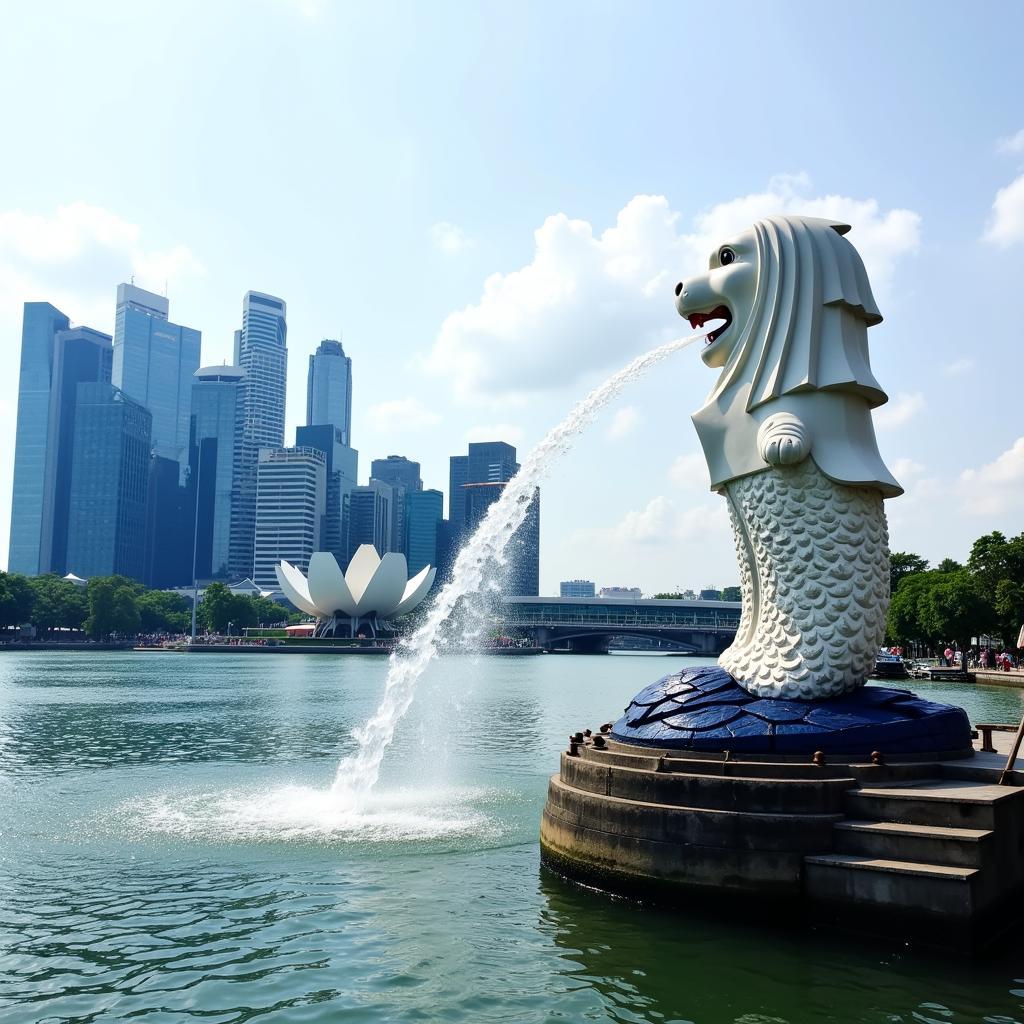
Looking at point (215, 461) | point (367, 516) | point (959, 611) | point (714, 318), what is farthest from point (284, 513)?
point (714, 318)

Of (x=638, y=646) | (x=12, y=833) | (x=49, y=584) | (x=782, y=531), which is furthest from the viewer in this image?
(x=638, y=646)

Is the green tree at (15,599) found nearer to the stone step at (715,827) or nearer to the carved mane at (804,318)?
the carved mane at (804,318)

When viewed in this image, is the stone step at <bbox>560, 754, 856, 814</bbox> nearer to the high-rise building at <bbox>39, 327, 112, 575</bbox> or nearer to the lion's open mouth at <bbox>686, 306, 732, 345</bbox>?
the lion's open mouth at <bbox>686, 306, 732, 345</bbox>

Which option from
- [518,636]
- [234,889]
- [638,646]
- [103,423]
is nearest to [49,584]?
[518,636]

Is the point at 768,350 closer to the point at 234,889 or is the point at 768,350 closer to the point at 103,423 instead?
the point at 234,889

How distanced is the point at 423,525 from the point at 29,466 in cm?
6538

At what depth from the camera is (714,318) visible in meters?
10.7

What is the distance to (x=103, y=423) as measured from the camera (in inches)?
6083

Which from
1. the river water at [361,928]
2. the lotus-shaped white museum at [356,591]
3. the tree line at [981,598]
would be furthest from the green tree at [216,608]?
the river water at [361,928]

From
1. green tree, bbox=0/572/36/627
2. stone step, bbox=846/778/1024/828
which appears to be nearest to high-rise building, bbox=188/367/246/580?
green tree, bbox=0/572/36/627

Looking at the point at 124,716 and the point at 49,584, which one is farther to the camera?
the point at 49,584

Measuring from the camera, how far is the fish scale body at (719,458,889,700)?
30.7 feet

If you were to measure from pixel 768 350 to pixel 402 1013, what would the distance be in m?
6.86

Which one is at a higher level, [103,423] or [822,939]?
[103,423]
